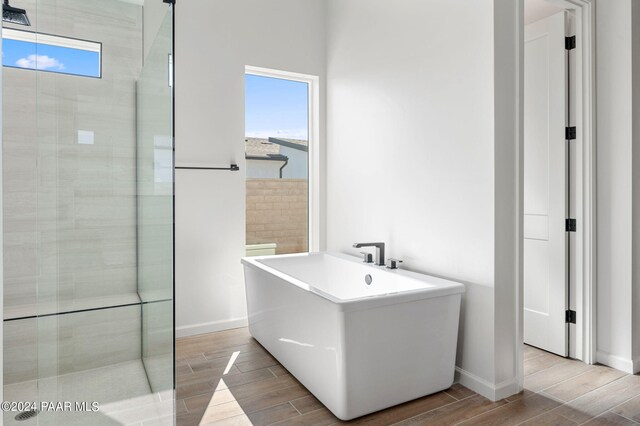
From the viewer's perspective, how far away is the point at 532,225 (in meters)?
3.12

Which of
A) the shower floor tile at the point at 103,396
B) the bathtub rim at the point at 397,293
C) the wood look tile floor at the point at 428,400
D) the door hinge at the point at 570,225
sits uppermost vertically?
the door hinge at the point at 570,225

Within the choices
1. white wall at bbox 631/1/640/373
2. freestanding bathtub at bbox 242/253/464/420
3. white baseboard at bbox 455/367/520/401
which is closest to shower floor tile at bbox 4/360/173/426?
freestanding bathtub at bbox 242/253/464/420

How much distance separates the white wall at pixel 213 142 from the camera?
130 inches

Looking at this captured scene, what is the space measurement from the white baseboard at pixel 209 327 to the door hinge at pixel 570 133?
9.01 feet

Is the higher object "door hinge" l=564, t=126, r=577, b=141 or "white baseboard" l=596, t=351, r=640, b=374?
"door hinge" l=564, t=126, r=577, b=141

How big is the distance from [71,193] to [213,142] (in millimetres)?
1947

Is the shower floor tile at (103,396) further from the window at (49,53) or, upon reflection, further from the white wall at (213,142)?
the white wall at (213,142)

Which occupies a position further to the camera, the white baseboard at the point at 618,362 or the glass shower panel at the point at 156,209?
the white baseboard at the point at 618,362

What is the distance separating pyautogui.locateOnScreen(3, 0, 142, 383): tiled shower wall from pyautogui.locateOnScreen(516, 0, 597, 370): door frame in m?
2.60

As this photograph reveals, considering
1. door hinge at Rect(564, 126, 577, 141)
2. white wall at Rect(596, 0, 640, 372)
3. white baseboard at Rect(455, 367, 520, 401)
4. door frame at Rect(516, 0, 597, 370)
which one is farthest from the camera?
door hinge at Rect(564, 126, 577, 141)

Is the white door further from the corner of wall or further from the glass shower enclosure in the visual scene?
the glass shower enclosure

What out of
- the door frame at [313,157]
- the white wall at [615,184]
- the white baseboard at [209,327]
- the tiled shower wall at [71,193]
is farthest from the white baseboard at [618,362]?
the tiled shower wall at [71,193]

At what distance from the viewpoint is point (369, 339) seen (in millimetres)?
2049

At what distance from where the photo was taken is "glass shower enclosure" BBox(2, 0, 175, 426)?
1453 millimetres
